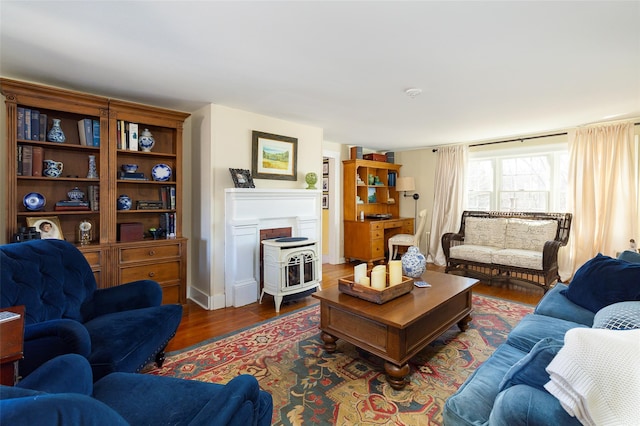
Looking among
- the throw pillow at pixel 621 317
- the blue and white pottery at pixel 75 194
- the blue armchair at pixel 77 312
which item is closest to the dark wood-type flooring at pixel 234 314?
the blue armchair at pixel 77 312

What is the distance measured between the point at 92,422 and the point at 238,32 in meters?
1.93

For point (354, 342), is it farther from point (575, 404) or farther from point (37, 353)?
point (37, 353)

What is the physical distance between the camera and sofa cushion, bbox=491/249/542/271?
3.76 m

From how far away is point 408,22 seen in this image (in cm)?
167

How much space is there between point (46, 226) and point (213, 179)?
1453mm

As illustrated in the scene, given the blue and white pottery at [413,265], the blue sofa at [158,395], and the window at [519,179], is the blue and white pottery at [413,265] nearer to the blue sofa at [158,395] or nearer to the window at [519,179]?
the blue sofa at [158,395]

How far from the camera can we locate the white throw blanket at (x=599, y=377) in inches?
27.6

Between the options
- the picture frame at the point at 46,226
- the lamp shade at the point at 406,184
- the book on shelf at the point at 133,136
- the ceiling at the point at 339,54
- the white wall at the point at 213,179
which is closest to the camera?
the ceiling at the point at 339,54

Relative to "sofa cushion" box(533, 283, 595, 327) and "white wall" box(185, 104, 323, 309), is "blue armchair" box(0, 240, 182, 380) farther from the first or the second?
"sofa cushion" box(533, 283, 595, 327)

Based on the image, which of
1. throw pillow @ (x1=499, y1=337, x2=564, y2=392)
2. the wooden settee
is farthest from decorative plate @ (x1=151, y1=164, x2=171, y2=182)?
the wooden settee

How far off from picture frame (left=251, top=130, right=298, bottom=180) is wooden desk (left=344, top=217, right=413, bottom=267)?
1787 millimetres

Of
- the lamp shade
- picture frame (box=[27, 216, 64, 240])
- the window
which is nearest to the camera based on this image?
picture frame (box=[27, 216, 64, 240])

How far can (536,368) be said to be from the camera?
93 cm

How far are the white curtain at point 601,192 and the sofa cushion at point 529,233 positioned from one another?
0.39 m
